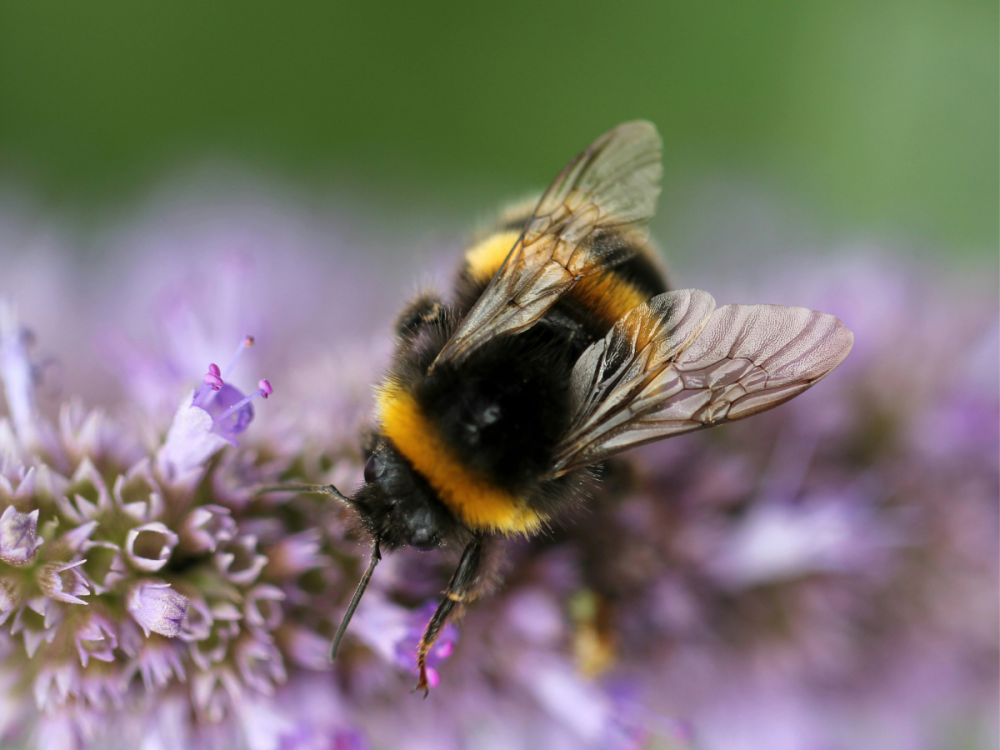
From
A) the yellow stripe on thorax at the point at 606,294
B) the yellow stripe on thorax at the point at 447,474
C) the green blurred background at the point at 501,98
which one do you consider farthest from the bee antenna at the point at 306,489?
the green blurred background at the point at 501,98

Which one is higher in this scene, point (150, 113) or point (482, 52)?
point (482, 52)

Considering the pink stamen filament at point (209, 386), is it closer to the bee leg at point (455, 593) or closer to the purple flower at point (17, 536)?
the purple flower at point (17, 536)

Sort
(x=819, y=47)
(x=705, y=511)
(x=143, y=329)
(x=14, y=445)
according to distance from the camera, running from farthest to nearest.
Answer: (x=819, y=47) → (x=143, y=329) → (x=705, y=511) → (x=14, y=445)

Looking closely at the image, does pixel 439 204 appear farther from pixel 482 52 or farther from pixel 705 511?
pixel 705 511

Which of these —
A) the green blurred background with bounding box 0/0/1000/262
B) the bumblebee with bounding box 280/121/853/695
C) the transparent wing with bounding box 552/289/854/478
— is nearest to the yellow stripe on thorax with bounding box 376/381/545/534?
the bumblebee with bounding box 280/121/853/695

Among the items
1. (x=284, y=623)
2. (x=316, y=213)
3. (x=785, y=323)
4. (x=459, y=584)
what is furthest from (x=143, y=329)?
(x=785, y=323)

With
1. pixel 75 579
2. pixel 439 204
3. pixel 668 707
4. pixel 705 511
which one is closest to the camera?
pixel 75 579
